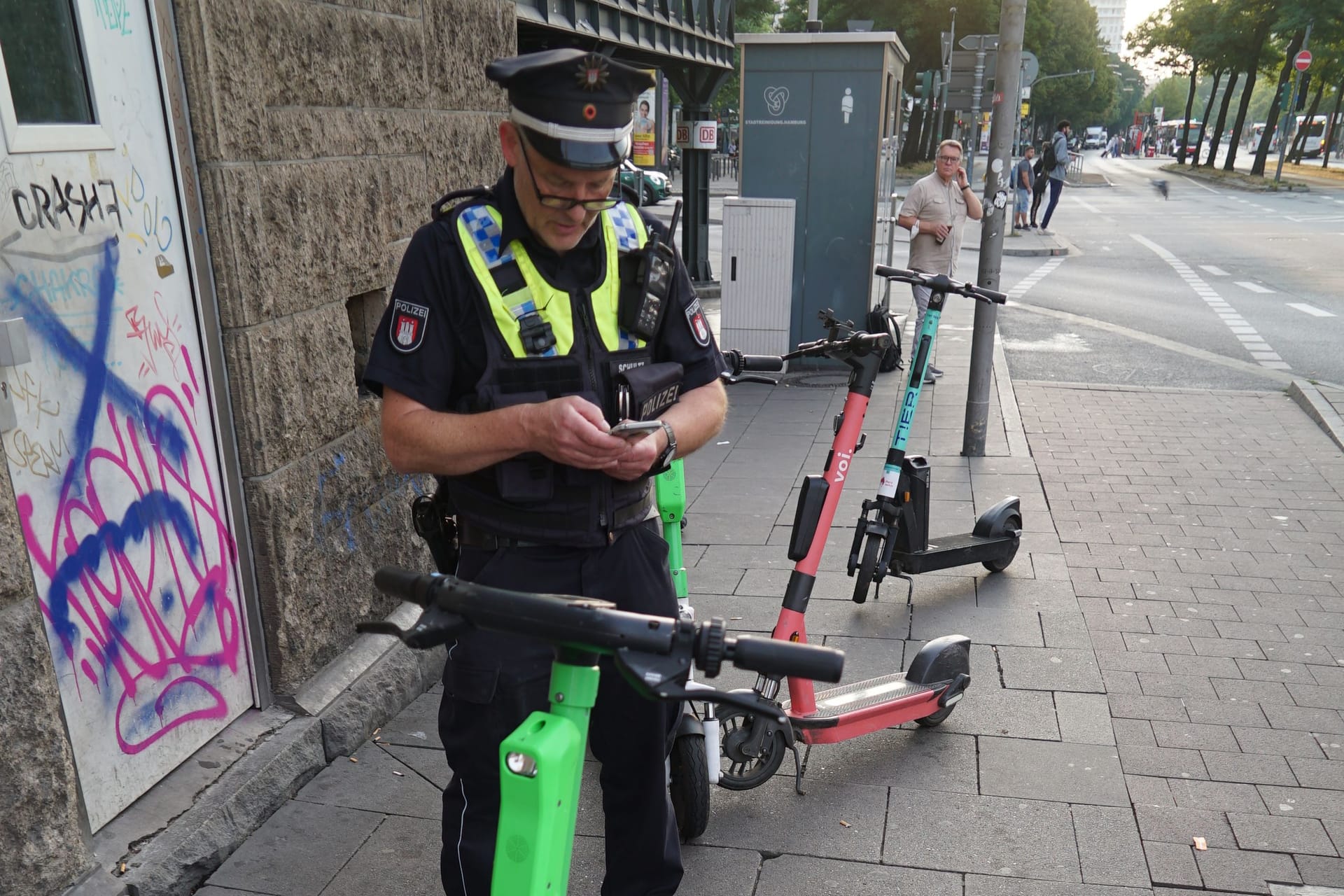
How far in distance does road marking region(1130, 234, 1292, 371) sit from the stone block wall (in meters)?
8.88

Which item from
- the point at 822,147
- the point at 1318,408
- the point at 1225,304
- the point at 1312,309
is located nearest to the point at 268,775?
the point at 822,147

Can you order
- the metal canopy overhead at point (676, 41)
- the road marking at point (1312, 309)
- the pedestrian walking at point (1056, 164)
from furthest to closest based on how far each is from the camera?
the pedestrian walking at point (1056, 164), the road marking at point (1312, 309), the metal canopy overhead at point (676, 41)

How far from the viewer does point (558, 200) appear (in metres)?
2.08

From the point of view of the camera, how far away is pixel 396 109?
392cm

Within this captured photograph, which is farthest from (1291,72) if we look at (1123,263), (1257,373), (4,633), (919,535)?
(4,633)

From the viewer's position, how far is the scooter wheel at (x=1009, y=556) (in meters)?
5.05

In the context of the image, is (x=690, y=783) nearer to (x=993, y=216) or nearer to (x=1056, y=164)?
(x=993, y=216)

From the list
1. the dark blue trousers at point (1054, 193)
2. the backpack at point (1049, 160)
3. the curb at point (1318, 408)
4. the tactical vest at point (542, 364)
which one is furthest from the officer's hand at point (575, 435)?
the backpack at point (1049, 160)

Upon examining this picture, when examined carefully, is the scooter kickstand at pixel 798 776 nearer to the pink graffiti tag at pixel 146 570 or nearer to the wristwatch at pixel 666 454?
the wristwatch at pixel 666 454

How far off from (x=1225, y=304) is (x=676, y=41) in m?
7.77

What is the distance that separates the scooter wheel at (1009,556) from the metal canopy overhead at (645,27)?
3195 millimetres

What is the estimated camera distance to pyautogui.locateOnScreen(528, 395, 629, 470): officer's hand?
2.00m

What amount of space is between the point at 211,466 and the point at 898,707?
221 cm

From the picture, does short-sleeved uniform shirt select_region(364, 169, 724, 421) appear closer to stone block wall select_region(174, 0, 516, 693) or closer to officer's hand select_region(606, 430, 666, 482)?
officer's hand select_region(606, 430, 666, 482)
